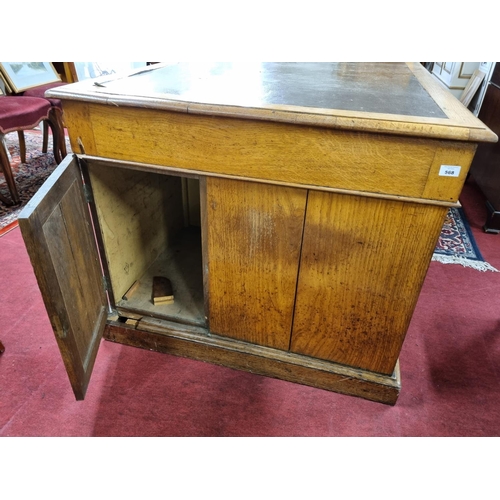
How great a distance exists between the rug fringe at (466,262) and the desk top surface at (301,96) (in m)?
1.08

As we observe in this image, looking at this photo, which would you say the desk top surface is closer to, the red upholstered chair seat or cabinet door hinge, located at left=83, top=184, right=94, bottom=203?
cabinet door hinge, located at left=83, top=184, right=94, bottom=203

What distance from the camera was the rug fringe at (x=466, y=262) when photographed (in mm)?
2221

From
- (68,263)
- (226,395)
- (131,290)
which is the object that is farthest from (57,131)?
(226,395)

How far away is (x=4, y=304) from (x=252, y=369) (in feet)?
4.11

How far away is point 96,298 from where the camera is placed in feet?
4.76

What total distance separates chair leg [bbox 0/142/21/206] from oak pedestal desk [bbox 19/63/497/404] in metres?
1.43

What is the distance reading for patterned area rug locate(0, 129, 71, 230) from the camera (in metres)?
2.68

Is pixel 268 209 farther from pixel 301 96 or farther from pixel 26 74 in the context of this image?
pixel 26 74

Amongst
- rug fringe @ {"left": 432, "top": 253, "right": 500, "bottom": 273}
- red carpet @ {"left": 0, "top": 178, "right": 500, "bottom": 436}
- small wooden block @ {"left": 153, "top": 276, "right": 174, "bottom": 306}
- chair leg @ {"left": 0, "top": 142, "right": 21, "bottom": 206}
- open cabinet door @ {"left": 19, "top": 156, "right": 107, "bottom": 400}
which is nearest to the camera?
open cabinet door @ {"left": 19, "top": 156, "right": 107, "bottom": 400}

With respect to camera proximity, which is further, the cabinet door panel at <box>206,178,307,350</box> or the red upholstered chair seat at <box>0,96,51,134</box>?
the red upholstered chair seat at <box>0,96,51,134</box>

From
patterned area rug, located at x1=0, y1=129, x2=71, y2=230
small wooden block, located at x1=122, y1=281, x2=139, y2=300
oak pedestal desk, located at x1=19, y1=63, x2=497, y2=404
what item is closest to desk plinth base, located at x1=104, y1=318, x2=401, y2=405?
oak pedestal desk, located at x1=19, y1=63, x2=497, y2=404

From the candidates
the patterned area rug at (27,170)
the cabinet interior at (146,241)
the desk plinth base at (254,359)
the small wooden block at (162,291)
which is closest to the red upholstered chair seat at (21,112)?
the patterned area rug at (27,170)

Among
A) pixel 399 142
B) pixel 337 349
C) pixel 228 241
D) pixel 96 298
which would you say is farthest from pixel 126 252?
pixel 399 142

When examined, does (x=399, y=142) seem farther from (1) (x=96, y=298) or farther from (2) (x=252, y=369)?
(1) (x=96, y=298)
